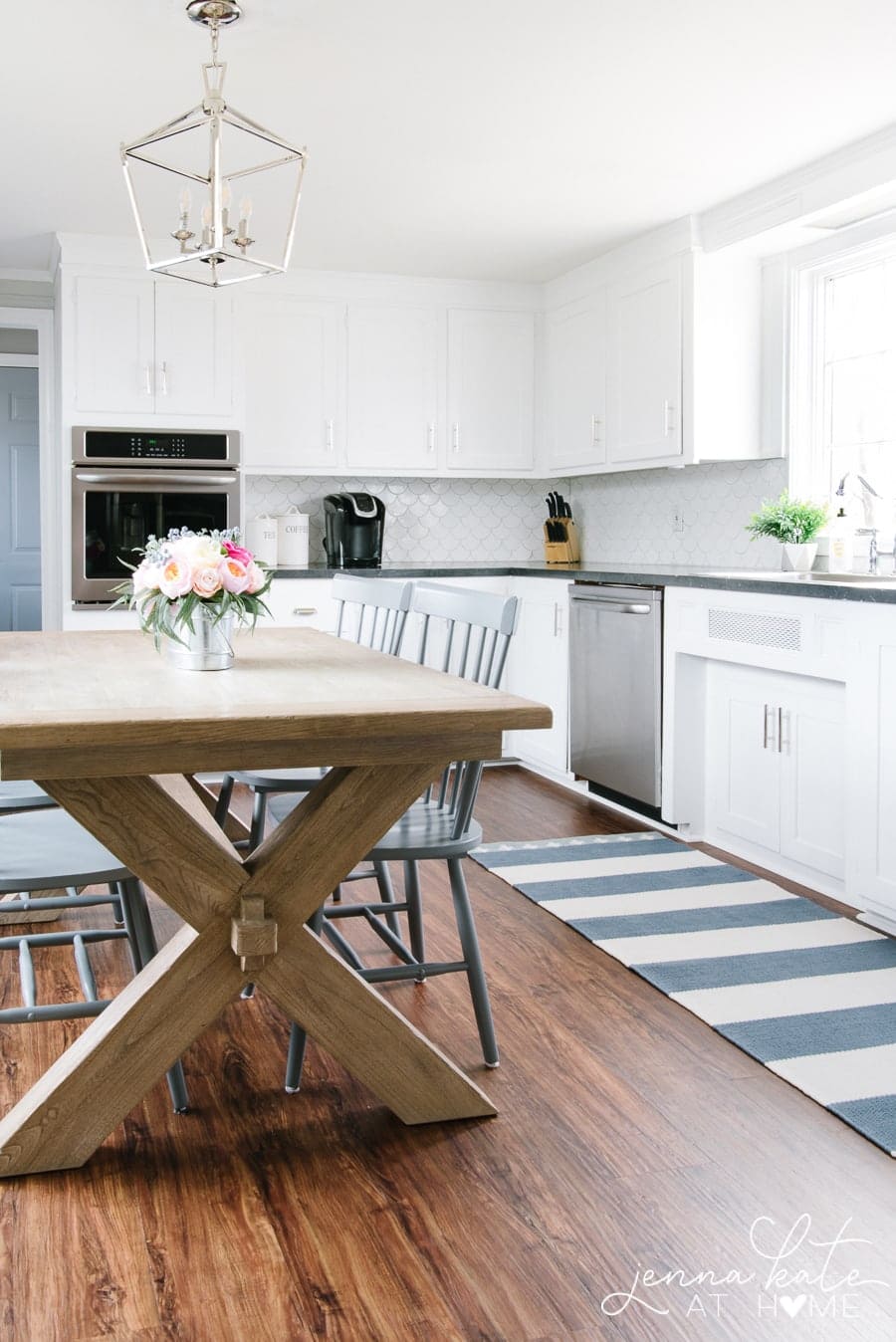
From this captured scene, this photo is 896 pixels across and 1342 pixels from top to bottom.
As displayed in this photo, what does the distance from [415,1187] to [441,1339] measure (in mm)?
387

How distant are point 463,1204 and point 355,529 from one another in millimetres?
4076

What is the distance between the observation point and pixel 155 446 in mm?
5289

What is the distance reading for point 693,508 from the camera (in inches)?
207

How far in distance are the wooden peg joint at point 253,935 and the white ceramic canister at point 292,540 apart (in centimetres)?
386

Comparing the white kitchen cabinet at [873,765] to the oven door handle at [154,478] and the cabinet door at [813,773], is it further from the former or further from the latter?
the oven door handle at [154,478]

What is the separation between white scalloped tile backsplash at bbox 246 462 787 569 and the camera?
16.5 ft

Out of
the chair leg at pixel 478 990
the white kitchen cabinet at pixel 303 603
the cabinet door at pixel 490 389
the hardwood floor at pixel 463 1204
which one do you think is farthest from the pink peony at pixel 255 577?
the cabinet door at pixel 490 389

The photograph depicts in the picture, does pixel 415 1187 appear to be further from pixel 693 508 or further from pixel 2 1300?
pixel 693 508

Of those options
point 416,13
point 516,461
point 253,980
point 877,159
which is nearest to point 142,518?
point 516,461

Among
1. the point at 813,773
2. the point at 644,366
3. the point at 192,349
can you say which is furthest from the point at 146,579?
the point at 192,349

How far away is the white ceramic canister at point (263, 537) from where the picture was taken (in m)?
5.64

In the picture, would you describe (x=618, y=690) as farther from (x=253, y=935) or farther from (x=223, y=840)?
(x=253, y=935)

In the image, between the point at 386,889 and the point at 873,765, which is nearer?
the point at 386,889

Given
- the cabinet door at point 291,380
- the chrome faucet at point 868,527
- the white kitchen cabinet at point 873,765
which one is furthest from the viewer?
the cabinet door at point 291,380
